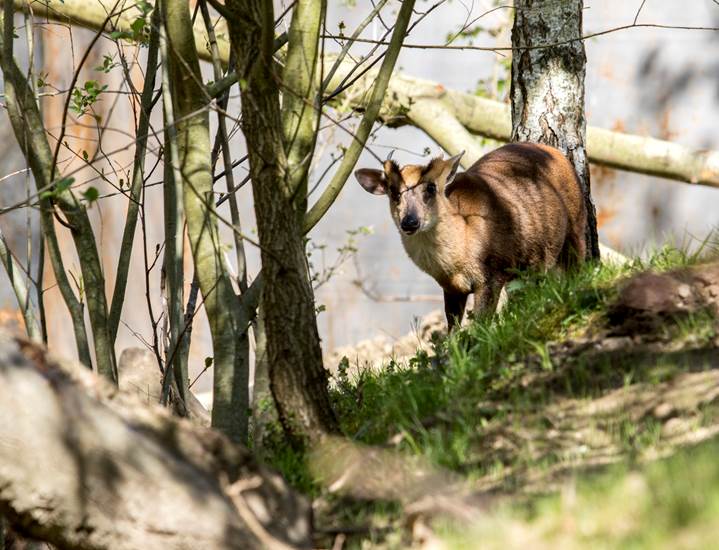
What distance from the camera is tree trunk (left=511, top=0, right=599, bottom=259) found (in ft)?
24.2

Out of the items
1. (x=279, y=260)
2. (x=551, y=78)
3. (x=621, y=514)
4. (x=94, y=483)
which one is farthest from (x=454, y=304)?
(x=94, y=483)

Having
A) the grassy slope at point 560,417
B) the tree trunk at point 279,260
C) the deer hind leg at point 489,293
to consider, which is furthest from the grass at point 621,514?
the deer hind leg at point 489,293

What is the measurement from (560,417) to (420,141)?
7.64m

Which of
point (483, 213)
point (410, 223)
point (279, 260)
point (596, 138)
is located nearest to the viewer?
point (279, 260)

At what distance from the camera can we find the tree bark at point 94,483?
3537mm

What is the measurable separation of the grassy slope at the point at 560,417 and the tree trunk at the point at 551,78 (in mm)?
1849

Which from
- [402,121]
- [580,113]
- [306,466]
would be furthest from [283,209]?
[402,121]

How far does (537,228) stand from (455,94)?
2.76 meters

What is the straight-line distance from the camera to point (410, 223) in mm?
7352

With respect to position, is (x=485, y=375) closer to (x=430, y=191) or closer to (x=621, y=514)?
(x=621, y=514)

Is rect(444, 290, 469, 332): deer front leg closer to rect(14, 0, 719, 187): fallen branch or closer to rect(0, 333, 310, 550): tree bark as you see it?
rect(14, 0, 719, 187): fallen branch

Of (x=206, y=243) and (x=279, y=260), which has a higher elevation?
(x=206, y=243)

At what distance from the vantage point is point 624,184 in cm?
1153

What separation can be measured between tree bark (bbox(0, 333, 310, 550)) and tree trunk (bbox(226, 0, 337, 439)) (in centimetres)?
101
